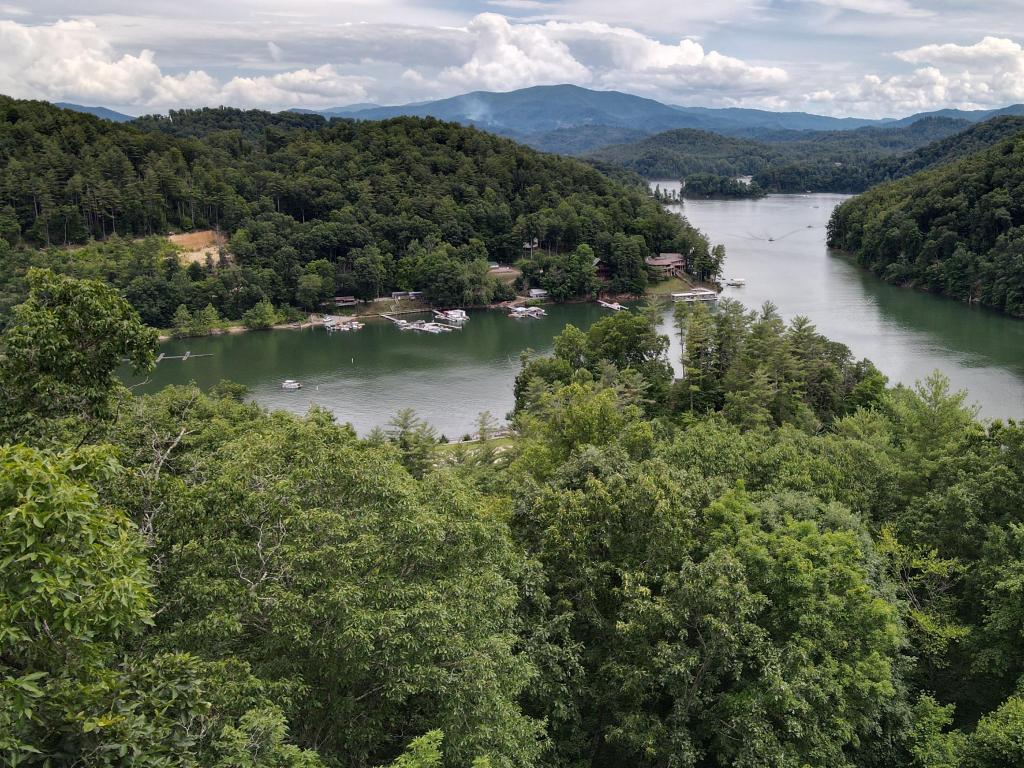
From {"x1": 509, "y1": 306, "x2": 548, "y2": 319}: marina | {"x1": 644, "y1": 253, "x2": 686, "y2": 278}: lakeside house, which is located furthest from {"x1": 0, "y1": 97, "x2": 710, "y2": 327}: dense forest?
{"x1": 509, "y1": 306, "x2": 548, "y2": 319}: marina

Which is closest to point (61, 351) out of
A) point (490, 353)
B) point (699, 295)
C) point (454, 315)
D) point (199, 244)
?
point (490, 353)

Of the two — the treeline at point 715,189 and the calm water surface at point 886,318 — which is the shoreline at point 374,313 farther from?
the treeline at point 715,189

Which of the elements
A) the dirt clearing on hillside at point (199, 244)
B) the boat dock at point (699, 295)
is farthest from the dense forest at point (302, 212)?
the boat dock at point (699, 295)

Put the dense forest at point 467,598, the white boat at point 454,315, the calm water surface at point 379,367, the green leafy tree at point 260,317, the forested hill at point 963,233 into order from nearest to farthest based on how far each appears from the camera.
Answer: the dense forest at point 467,598, the calm water surface at point 379,367, the green leafy tree at point 260,317, the forested hill at point 963,233, the white boat at point 454,315

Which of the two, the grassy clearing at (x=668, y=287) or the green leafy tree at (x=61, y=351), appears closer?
the green leafy tree at (x=61, y=351)

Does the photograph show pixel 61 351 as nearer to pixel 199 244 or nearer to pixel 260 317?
pixel 260 317
